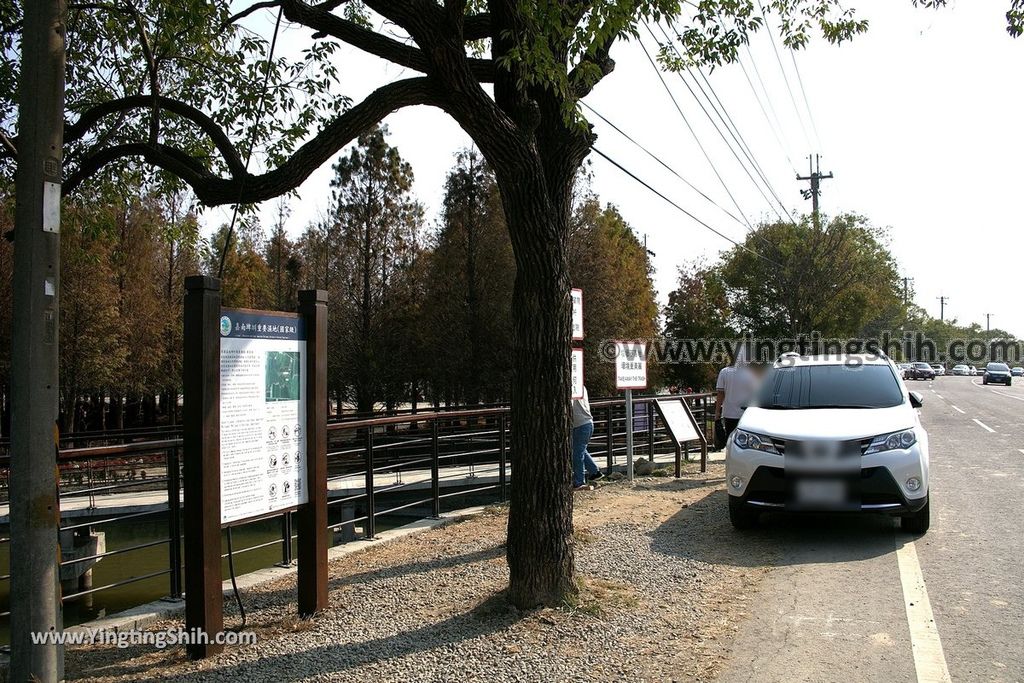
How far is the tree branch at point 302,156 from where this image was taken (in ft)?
17.5

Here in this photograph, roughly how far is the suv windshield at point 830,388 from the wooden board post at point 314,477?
201 inches

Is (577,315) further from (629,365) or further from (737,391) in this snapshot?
(737,391)

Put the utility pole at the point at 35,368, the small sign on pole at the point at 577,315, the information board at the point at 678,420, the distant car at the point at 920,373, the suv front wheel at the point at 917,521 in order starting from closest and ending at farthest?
the utility pole at the point at 35,368
the suv front wheel at the point at 917,521
the small sign on pole at the point at 577,315
the information board at the point at 678,420
the distant car at the point at 920,373

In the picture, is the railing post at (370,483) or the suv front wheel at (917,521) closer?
the suv front wheel at (917,521)

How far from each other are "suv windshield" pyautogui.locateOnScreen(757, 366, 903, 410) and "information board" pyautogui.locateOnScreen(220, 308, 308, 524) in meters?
5.29

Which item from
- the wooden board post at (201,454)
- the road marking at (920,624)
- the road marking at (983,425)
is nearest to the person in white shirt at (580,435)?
the road marking at (920,624)

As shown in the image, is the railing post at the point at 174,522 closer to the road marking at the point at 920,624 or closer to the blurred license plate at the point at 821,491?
the road marking at the point at 920,624

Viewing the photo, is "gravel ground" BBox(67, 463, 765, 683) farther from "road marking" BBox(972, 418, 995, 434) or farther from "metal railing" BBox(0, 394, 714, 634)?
"road marking" BBox(972, 418, 995, 434)

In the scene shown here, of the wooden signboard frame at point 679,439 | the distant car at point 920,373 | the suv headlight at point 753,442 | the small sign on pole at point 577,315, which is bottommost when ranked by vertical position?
the distant car at point 920,373

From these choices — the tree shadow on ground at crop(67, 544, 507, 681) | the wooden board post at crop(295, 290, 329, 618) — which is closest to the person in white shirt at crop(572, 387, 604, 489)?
the tree shadow on ground at crop(67, 544, 507, 681)

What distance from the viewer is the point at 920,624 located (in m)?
5.19

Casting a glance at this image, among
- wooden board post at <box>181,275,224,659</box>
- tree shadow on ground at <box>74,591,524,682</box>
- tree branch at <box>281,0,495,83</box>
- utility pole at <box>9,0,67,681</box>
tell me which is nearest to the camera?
utility pole at <box>9,0,67,681</box>

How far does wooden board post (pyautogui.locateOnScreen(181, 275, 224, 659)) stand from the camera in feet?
14.7

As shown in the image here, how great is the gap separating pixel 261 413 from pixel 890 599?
4.45 meters
